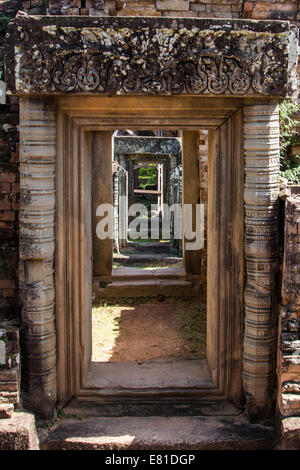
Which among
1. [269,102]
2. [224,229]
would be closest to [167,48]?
[269,102]

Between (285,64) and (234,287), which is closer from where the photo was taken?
(285,64)

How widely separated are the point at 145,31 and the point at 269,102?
1.06 meters

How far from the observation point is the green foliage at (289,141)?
5711mm

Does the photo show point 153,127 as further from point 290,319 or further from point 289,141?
point 289,141

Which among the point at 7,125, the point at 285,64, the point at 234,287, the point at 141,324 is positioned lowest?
the point at 141,324

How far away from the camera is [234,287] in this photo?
392 centimetres

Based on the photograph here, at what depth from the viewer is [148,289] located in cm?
863

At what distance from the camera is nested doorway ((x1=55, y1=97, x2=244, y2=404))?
3.73 m

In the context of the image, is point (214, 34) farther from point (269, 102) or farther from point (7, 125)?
point (7, 125)

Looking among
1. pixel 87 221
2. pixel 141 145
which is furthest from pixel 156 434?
pixel 141 145

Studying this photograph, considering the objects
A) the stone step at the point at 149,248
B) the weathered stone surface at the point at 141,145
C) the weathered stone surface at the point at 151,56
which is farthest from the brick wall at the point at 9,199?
the weathered stone surface at the point at 141,145

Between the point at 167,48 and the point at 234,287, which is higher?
the point at 167,48

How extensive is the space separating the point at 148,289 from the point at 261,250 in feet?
16.8

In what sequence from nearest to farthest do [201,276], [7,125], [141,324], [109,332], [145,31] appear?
[145,31] → [7,125] → [109,332] → [141,324] → [201,276]
